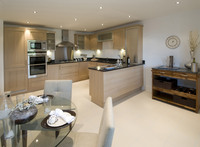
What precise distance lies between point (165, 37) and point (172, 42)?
0.28 metres

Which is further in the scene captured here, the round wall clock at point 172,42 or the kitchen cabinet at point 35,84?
the kitchen cabinet at point 35,84

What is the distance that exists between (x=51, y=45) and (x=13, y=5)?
8.22 feet

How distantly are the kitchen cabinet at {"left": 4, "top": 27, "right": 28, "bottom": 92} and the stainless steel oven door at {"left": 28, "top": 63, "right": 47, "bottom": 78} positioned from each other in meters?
0.15

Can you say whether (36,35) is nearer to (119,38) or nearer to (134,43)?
(119,38)

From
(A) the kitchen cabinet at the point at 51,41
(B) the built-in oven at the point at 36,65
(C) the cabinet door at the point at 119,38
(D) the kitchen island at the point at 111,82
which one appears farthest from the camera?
(A) the kitchen cabinet at the point at 51,41

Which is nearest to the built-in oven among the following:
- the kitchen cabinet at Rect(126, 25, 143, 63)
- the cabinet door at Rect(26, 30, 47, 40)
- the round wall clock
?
the cabinet door at Rect(26, 30, 47, 40)

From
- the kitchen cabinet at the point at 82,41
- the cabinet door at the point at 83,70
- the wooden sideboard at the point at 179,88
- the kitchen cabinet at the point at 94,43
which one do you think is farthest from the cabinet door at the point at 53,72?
the wooden sideboard at the point at 179,88

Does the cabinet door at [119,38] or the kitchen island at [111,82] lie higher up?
the cabinet door at [119,38]

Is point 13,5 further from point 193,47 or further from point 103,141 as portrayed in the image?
point 193,47

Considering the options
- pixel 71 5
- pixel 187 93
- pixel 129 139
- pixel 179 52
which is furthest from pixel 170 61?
pixel 71 5

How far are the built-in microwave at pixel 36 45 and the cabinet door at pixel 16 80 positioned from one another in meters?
0.78

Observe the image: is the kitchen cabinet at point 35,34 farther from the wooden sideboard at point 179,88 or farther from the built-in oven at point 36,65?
the wooden sideboard at point 179,88

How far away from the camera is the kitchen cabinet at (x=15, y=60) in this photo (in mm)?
3988

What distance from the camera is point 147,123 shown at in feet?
8.41
